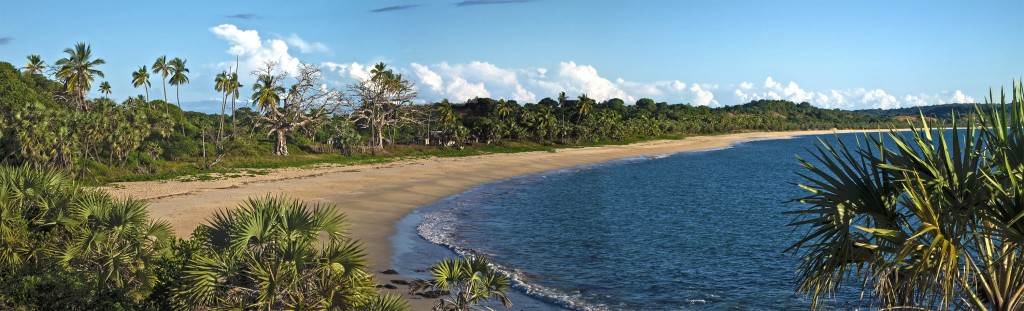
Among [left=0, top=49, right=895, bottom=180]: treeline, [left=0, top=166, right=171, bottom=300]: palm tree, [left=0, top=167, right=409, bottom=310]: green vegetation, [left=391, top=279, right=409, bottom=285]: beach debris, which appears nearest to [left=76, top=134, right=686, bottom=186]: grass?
[left=0, top=49, right=895, bottom=180]: treeline

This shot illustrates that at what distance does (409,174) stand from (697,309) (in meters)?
40.8

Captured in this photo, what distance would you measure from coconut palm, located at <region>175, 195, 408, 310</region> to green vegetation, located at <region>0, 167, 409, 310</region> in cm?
1

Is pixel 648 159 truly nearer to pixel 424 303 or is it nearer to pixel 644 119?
pixel 644 119

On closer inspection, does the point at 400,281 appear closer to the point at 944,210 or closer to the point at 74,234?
the point at 74,234

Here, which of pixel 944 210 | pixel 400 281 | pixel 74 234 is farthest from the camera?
pixel 400 281

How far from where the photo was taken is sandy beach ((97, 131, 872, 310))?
3181 cm

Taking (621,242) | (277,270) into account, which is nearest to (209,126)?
(621,242)

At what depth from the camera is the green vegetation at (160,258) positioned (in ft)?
32.7

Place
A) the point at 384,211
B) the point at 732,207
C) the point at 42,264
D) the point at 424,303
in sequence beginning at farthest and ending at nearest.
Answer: the point at 732,207 → the point at 384,211 → the point at 424,303 → the point at 42,264

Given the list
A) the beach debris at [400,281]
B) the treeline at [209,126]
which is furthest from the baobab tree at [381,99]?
the beach debris at [400,281]

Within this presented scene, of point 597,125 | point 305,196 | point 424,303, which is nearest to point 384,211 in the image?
point 305,196

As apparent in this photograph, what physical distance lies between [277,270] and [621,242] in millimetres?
22942

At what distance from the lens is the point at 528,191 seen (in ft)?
169

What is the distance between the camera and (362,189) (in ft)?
153
